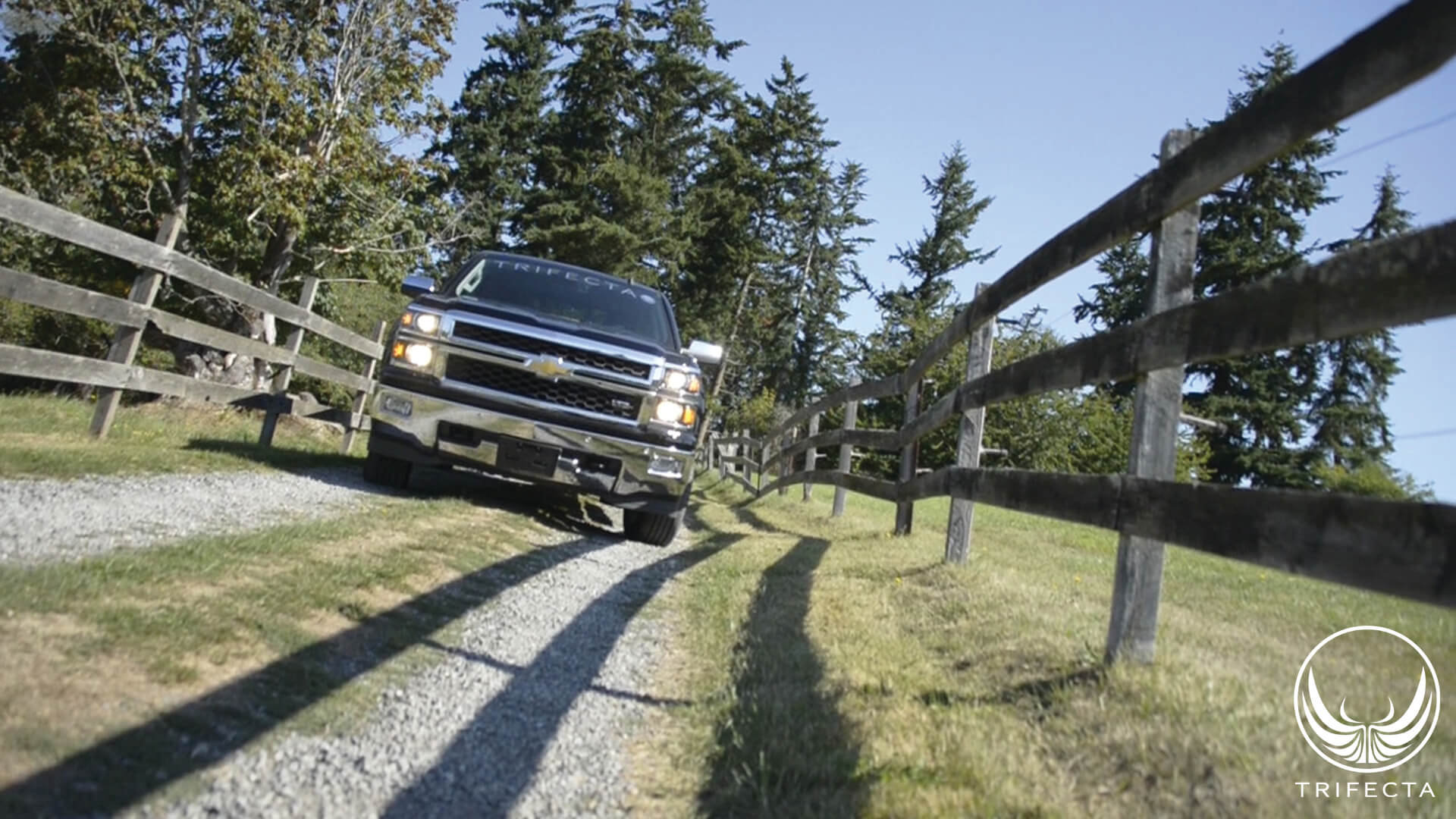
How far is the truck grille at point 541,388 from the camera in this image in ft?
23.4

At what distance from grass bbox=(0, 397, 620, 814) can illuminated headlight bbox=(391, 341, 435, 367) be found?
1.29 m

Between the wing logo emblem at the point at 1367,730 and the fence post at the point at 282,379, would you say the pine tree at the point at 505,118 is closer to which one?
the fence post at the point at 282,379

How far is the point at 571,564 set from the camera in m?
6.05

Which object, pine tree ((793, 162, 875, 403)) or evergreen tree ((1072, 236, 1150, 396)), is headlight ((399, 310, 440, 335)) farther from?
pine tree ((793, 162, 875, 403))

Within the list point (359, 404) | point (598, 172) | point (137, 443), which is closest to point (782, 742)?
point (137, 443)

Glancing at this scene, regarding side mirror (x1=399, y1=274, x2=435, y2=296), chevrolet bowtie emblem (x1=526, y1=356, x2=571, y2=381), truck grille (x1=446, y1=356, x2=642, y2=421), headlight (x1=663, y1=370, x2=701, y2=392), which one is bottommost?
truck grille (x1=446, y1=356, x2=642, y2=421)

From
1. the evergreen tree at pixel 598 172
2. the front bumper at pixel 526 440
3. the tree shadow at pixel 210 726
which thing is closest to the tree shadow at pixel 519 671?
the tree shadow at pixel 210 726

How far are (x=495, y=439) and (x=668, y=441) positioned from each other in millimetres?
1218

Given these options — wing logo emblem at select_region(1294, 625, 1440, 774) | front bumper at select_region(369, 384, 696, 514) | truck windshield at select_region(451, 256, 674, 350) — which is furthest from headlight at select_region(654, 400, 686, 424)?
wing logo emblem at select_region(1294, 625, 1440, 774)

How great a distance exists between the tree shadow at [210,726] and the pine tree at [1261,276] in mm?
5727

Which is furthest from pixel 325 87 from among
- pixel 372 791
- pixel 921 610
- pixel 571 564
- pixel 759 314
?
pixel 759 314

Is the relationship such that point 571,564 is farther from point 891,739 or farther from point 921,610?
point 891,739

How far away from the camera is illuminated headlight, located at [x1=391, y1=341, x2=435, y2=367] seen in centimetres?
704

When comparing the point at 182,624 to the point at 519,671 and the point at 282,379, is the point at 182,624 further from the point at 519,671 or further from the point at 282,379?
the point at 282,379
